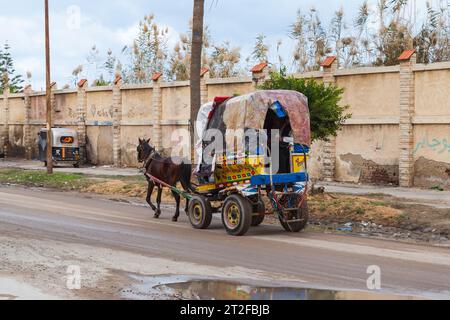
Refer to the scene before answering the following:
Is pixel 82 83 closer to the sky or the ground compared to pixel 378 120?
closer to the sky

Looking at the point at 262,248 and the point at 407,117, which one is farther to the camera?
the point at 407,117

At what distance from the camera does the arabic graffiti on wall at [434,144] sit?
26.6 metres

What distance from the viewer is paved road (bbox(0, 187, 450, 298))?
11.2 meters

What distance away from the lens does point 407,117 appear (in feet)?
90.0

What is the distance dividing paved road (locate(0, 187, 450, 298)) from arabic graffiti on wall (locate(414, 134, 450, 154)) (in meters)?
10.8

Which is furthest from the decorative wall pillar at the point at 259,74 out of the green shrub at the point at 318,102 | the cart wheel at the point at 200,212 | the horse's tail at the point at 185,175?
the cart wheel at the point at 200,212

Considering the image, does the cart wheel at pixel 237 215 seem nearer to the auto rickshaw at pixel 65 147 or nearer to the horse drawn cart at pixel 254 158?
the horse drawn cart at pixel 254 158

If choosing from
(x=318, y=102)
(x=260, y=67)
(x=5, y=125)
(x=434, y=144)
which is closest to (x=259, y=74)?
(x=260, y=67)

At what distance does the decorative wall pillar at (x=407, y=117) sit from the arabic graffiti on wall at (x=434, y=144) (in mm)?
300

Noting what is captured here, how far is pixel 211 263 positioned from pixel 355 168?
18.0 metres

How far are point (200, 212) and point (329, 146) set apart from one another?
13.9m

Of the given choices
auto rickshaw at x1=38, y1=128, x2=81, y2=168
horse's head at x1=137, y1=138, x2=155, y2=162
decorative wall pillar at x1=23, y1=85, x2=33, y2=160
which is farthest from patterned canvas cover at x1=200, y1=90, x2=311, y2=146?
decorative wall pillar at x1=23, y1=85, x2=33, y2=160

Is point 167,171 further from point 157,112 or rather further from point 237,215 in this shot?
point 157,112
